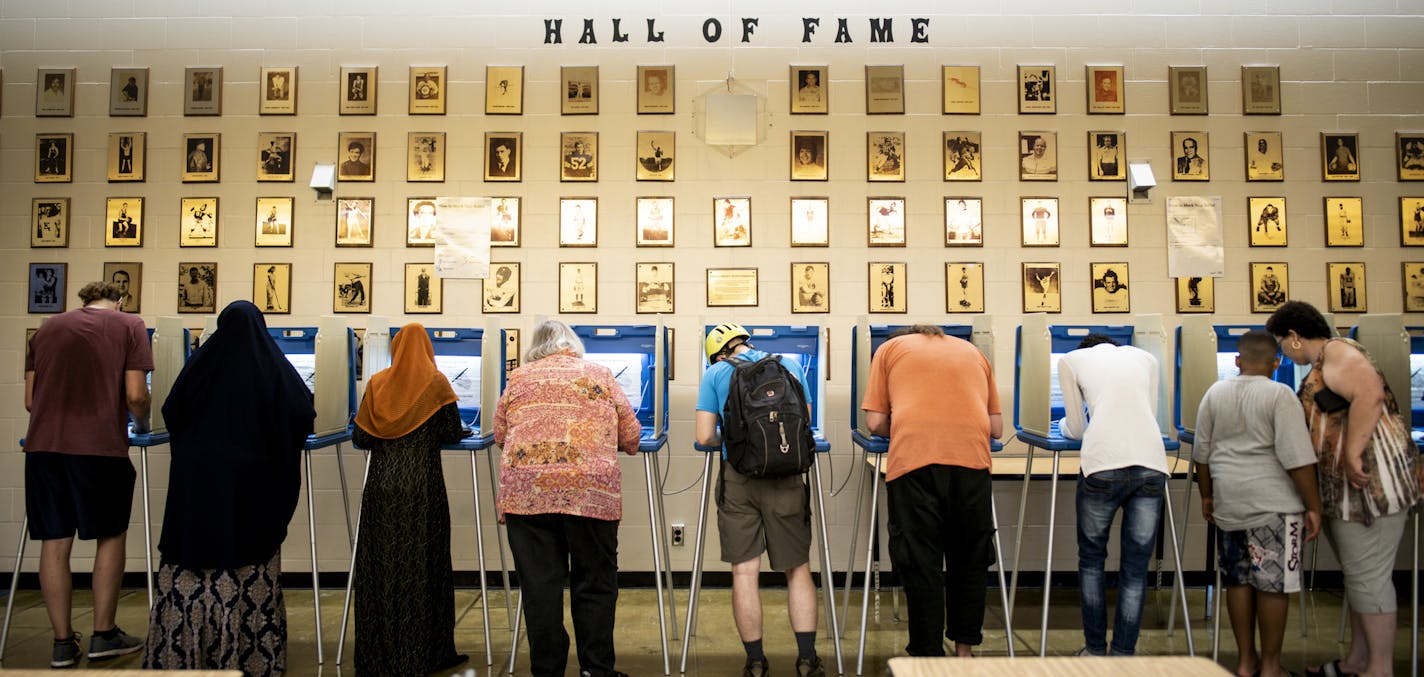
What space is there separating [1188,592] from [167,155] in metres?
5.83

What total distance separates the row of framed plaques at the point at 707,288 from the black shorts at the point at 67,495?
1.31 m

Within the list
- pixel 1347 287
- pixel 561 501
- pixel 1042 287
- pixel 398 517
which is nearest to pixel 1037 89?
pixel 1042 287

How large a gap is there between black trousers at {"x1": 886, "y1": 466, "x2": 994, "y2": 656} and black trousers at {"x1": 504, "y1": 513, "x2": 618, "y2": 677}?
1016mm

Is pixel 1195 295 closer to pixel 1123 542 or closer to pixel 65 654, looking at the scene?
pixel 1123 542

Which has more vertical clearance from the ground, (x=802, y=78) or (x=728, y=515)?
(x=802, y=78)

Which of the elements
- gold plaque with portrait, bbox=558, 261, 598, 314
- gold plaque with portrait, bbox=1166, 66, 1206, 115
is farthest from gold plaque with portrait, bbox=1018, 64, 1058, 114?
gold plaque with portrait, bbox=558, 261, 598, 314

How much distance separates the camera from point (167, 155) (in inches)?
167

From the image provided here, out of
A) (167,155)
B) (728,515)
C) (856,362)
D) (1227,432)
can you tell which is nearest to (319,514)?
(167,155)

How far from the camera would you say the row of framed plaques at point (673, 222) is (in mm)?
4207

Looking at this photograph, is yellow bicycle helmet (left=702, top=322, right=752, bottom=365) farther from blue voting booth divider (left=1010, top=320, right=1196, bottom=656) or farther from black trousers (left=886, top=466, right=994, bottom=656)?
A: blue voting booth divider (left=1010, top=320, right=1196, bottom=656)

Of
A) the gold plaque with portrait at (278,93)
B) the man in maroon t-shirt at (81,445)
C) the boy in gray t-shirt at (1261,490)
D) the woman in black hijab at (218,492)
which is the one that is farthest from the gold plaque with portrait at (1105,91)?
the man in maroon t-shirt at (81,445)

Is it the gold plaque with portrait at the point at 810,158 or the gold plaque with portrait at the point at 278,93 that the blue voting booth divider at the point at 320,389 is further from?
the gold plaque with portrait at the point at 810,158

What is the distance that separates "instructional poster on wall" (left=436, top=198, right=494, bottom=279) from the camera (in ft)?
13.8

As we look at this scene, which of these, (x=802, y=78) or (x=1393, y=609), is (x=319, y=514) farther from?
(x=1393, y=609)
